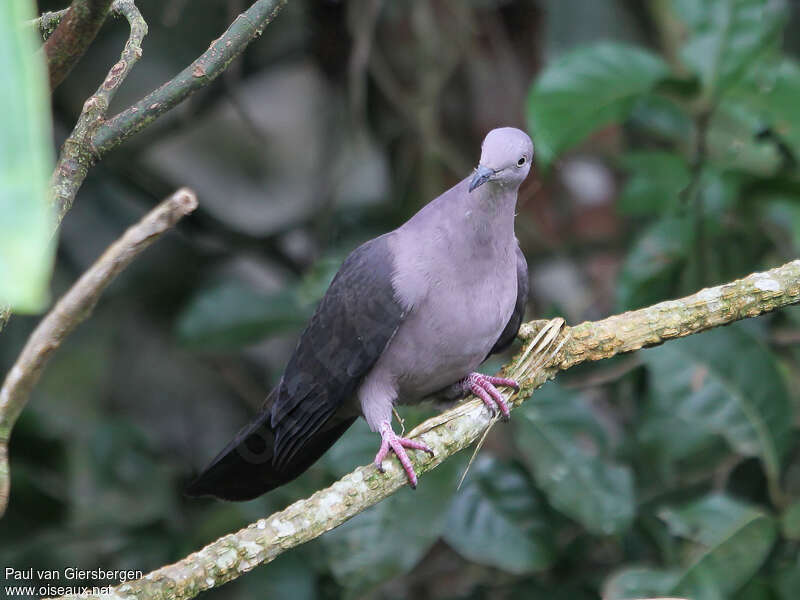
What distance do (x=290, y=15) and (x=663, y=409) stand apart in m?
2.87

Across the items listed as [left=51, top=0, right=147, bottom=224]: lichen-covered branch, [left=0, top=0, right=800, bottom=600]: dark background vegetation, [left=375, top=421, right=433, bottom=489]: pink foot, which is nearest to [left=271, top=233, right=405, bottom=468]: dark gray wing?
[left=375, top=421, right=433, bottom=489]: pink foot

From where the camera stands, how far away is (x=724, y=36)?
10.0ft

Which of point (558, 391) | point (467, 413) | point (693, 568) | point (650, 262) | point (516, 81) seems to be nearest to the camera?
point (467, 413)

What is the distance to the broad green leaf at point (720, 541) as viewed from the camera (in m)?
2.37

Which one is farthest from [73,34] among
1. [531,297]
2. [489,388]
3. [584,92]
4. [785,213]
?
[785,213]

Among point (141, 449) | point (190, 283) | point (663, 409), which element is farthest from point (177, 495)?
point (663, 409)

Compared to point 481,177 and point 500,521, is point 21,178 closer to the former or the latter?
point 481,177

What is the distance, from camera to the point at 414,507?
2.67m

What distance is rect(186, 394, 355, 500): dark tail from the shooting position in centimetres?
241

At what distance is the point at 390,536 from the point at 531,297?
1798mm

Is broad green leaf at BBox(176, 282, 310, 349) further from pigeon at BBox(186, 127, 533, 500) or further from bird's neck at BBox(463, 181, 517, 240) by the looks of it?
bird's neck at BBox(463, 181, 517, 240)

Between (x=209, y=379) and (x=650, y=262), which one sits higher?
(x=650, y=262)

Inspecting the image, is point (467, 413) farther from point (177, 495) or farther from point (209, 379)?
point (209, 379)

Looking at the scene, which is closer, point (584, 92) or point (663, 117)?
point (584, 92)
